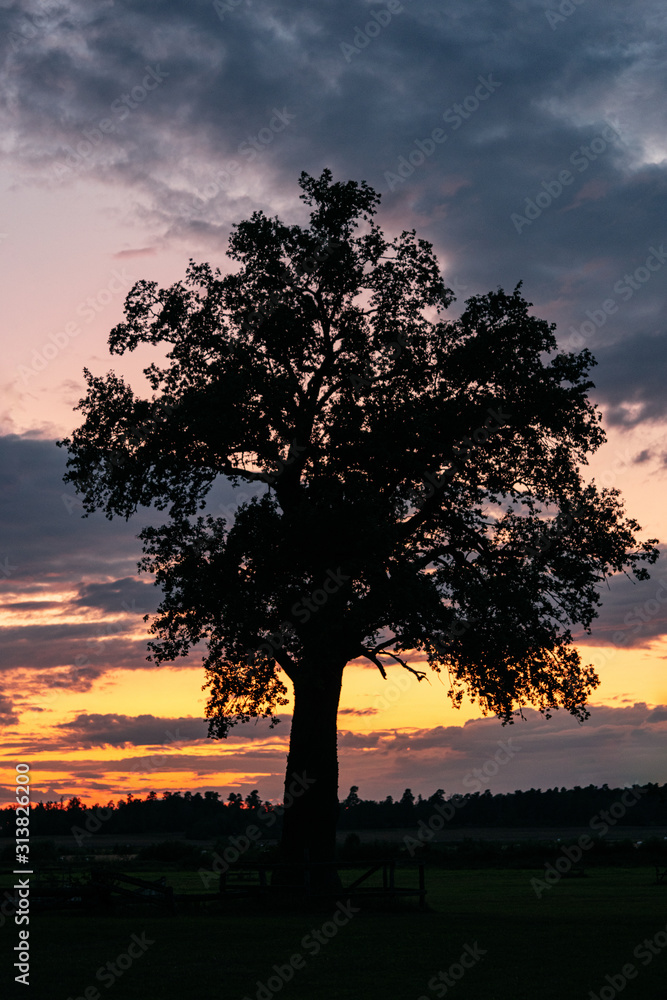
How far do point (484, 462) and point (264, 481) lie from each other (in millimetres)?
7147

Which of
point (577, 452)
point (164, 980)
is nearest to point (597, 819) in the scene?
point (577, 452)

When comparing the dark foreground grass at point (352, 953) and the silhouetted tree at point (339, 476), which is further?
the silhouetted tree at point (339, 476)

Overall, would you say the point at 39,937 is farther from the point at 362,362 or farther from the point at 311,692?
the point at 362,362

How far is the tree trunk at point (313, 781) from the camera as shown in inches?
1195

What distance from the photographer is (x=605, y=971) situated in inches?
699

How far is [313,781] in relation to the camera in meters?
30.6

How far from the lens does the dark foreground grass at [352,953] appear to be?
15.9m

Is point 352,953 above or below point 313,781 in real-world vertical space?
below

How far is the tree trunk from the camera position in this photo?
30.4 meters

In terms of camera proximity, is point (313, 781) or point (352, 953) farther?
point (313, 781)

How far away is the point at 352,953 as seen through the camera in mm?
20297

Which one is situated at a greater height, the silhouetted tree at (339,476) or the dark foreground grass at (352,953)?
the silhouetted tree at (339,476)

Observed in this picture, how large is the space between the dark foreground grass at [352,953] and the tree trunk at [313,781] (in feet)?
6.04

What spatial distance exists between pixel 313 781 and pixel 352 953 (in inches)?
408
